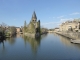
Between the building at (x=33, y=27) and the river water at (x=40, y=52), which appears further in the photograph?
the building at (x=33, y=27)

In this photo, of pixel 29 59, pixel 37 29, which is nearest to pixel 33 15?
pixel 37 29

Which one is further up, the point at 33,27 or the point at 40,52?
the point at 33,27

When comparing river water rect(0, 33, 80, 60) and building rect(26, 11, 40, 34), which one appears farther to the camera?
building rect(26, 11, 40, 34)

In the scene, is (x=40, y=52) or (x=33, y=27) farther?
(x=33, y=27)

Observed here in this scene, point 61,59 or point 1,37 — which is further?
point 1,37

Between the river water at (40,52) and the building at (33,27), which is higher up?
the building at (33,27)

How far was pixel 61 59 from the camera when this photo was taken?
55.1ft

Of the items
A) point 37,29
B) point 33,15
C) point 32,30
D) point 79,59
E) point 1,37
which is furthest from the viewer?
point 33,15

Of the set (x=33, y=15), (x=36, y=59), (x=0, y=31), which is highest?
(x=33, y=15)

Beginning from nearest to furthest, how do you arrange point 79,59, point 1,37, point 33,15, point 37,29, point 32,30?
1. point 79,59
2. point 1,37
3. point 32,30
4. point 37,29
5. point 33,15

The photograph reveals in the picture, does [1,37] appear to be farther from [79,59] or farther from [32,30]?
[79,59]

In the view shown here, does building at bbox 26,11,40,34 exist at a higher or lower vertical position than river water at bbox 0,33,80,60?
higher

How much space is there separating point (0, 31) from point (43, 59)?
33.8 meters

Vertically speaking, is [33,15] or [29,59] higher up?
[33,15]
